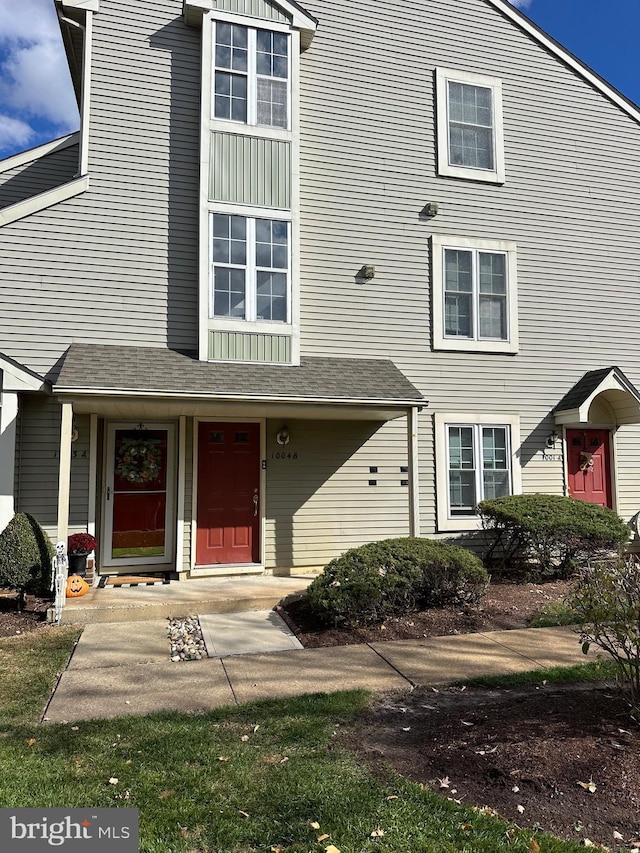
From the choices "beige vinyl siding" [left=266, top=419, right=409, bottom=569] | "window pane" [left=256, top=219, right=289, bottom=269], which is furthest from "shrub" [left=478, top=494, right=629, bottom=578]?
"window pane" [left=256, top=219, right=289, bottom=269]

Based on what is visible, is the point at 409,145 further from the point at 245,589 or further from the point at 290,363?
the point at 245,589

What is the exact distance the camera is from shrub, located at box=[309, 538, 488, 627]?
6410mm

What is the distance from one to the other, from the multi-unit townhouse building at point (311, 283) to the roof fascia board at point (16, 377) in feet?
0.09

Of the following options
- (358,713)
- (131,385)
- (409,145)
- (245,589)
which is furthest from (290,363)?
(358,713)

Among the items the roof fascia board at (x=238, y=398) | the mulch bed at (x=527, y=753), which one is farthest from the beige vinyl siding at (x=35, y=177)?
the mulch bed at (x=527, y=753)

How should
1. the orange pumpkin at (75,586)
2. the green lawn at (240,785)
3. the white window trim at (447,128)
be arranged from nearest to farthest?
1. the green lawn at (240,785)
2. the orange pumpkin at (75,586)
3. the white window trim at (447,128)

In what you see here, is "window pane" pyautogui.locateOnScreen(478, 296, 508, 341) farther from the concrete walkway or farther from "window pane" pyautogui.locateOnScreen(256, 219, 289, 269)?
the concrete walkway

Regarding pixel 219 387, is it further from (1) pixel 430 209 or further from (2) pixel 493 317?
(2) pixel 493 317

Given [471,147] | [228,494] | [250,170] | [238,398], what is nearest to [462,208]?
[471,147]

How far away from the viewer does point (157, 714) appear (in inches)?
166

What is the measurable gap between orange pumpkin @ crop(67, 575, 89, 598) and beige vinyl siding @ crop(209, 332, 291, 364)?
139 inches

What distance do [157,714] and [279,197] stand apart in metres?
7.50

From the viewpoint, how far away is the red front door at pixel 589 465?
10.8 m

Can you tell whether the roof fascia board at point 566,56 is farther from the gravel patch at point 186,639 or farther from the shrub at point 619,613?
the gravel patch at point 186,639
